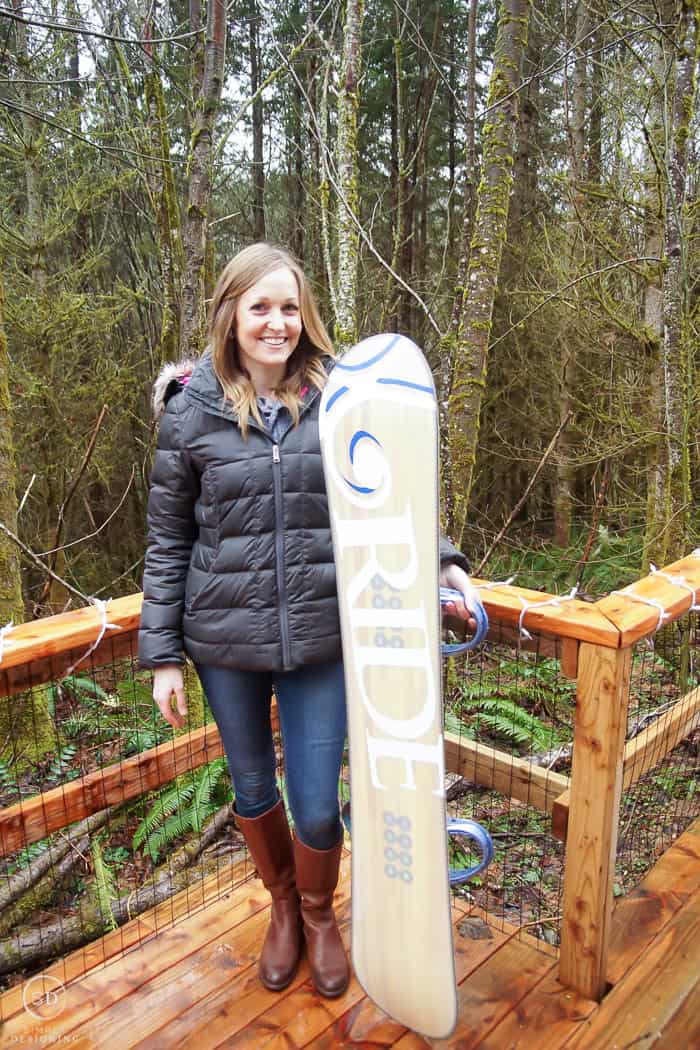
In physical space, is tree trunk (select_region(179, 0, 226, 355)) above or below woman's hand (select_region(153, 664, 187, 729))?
above

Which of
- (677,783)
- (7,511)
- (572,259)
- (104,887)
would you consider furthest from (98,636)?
(572,259)

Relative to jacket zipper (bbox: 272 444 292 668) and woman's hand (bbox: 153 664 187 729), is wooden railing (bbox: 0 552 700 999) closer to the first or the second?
woman's hand (bbox: 153 664 187 729)

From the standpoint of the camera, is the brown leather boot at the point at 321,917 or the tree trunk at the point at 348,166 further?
the tree trunk at the point at 348,166

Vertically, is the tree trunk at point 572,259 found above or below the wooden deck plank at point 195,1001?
above

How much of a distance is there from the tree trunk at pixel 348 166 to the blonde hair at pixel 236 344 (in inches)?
107

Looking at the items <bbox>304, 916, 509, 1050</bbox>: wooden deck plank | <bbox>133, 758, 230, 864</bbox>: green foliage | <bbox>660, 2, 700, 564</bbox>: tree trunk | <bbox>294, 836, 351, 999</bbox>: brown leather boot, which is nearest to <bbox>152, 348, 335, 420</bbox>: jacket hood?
<bbox>294, 836, 351, 999</bbox>: brown leather boot

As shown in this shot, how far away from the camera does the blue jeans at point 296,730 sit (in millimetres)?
1518

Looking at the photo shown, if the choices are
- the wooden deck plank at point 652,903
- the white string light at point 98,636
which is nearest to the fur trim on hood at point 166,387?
the white string light at point 98,636

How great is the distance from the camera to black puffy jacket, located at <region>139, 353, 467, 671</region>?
1.44m

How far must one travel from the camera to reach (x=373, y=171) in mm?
9531

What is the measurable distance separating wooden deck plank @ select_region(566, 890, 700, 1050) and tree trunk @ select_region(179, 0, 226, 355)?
315 centimetres

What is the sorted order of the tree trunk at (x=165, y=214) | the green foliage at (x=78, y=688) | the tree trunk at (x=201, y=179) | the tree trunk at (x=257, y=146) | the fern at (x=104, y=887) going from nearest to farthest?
the fern at (x=104, y=887)
the tree trunk at (x=201, y=179)
the tree trunk at (x=165, y=214)
the green foliage at (x=78, y=688)
the tree trunk at (x=257, y=146)

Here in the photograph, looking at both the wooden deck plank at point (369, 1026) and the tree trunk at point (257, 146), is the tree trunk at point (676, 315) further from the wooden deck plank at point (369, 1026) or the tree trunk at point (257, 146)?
the tree trunk at point (257, 146)

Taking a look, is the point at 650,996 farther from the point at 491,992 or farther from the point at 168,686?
the point at 168,686
